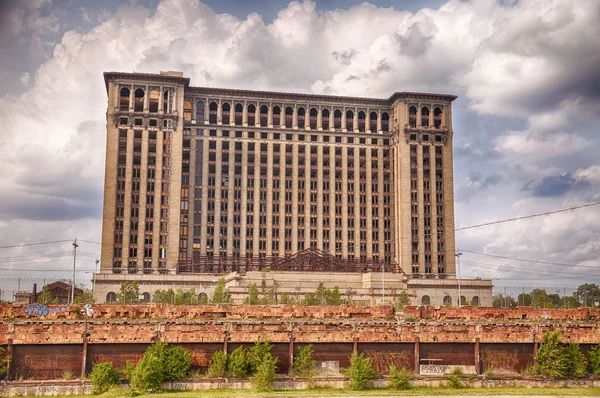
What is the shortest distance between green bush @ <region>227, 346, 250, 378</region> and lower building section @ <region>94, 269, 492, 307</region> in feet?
202

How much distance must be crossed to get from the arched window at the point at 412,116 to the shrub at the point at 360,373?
106 m

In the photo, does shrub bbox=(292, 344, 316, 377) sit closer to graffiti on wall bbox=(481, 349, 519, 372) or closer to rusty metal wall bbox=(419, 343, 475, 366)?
rusty metal wall bbox=(419, 343, 475, 366)

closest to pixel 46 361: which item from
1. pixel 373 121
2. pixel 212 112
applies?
pixel 212 112

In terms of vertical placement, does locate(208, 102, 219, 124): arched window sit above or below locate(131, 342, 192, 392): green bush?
above

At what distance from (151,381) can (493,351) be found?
26504 mm

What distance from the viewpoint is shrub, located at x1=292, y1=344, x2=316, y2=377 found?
4587 cm

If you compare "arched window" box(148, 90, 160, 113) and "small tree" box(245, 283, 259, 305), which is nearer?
"small tree" box(245, 283, 259, 305)

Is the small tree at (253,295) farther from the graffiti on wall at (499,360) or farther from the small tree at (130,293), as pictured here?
the graffiti on wall at (499,360)

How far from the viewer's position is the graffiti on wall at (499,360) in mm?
49625


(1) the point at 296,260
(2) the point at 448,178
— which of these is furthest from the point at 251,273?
(2) the point at 448,178

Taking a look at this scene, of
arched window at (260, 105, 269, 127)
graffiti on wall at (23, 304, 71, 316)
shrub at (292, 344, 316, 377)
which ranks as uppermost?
arched window at (260, 105, 269, 127)

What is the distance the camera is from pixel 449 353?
49.3 meters

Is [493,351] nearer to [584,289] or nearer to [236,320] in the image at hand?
[236,320]

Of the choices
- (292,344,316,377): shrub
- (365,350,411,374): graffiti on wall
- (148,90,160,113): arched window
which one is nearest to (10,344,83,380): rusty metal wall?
(292,344,316,377): shrub
